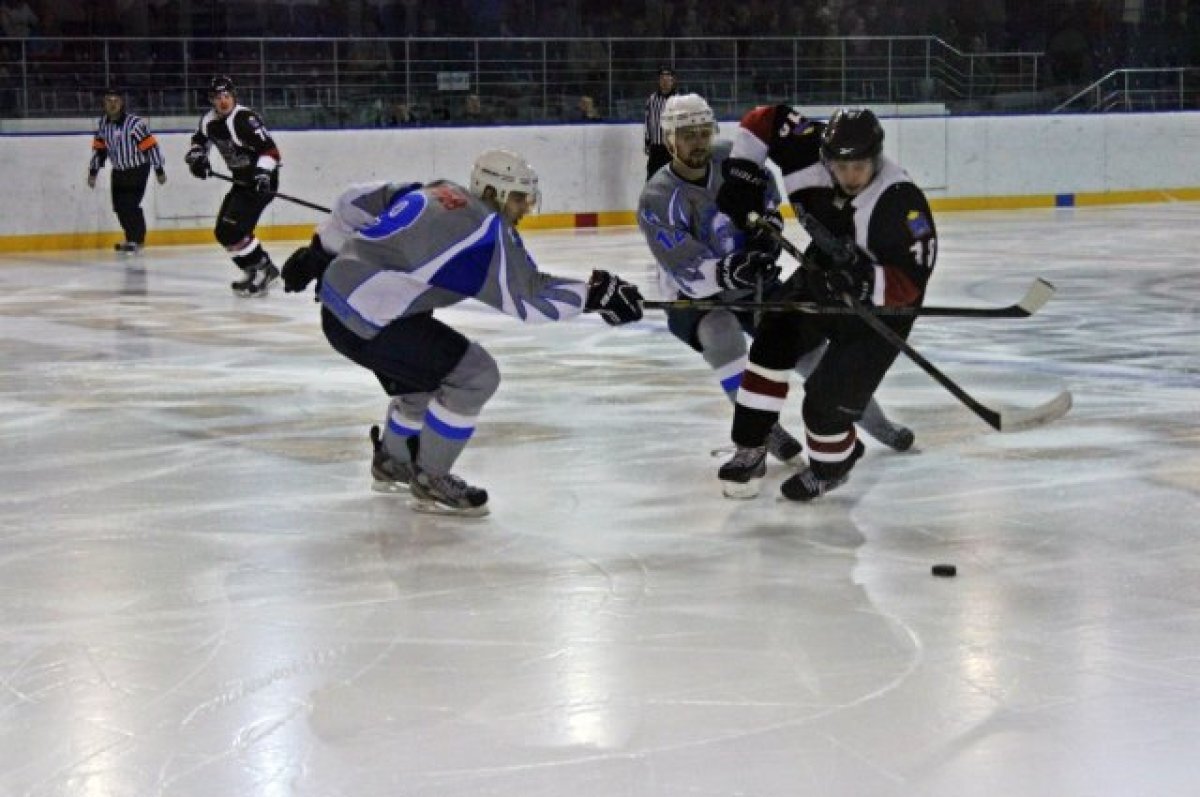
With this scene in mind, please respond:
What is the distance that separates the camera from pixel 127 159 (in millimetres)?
13414

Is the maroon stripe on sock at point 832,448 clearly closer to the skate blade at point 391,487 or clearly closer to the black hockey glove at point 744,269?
the black hockey glove at point 744,269

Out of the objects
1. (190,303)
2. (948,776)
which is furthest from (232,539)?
(190,303)

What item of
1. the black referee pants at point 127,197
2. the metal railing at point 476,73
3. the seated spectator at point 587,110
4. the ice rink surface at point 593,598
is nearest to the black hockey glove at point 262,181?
the black referee pants at point 127,197

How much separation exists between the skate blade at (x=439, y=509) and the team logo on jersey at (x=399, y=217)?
0.68 meters

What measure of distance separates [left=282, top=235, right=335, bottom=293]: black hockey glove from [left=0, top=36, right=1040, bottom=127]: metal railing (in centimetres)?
1002

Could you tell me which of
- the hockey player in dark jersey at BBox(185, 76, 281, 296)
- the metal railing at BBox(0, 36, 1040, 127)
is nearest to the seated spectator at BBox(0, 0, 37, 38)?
the metal railing at BBox(0, 36, 1040, 127)

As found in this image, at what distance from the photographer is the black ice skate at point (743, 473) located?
16.5 feet

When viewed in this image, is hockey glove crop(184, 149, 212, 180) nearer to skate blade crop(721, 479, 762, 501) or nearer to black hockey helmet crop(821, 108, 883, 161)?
skate blade crop(721, 479, 762, 501)

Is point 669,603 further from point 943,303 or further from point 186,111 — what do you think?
point 186,111

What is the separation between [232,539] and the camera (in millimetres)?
4582

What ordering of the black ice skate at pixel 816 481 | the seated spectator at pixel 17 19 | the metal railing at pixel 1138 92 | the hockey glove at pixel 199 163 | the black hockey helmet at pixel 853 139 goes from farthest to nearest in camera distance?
the metal railing at pixel 1138 92 → the seated spectator at pixel 17 19 → the hockey glove at pixel 199 163 → the black ice skate at pixel 816 481 → the black hockey helmet at pixel 853 139

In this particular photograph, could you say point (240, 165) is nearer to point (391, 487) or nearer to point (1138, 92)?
point (391, 487)

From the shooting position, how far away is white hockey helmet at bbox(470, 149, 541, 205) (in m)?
4.55

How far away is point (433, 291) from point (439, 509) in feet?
1.79
